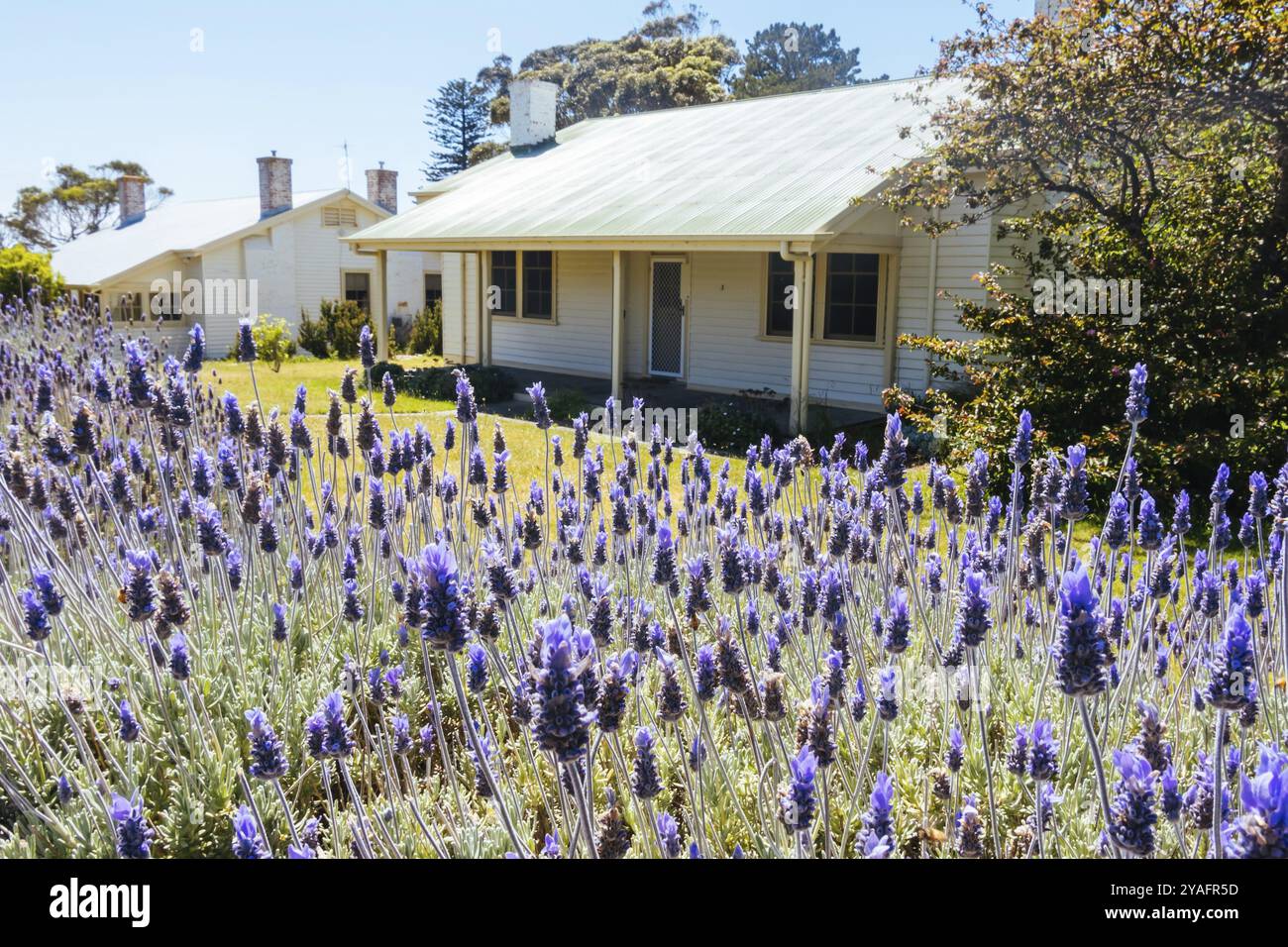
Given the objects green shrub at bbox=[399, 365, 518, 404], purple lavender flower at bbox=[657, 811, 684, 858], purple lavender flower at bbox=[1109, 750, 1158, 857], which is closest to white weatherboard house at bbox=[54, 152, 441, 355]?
green shrub at bbox=[399, 365, 518, 404]

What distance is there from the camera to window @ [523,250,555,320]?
65.9ft

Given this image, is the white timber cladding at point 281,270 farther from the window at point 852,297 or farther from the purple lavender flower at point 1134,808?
the purple lavender flower at point 1134,808

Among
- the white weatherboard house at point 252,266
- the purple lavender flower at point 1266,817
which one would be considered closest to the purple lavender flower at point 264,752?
the purple lavender flower at point 1266,817

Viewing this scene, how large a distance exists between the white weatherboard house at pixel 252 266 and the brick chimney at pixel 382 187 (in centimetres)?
18

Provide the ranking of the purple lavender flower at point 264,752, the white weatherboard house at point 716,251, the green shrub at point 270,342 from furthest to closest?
the green shrub at point 270,342 < the white weatherboard house at point 716,251 < the purple lavender flower at point 264,752

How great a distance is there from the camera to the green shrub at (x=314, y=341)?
84.7 feet

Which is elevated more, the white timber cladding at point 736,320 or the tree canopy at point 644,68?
the tree canopy at point 644,68

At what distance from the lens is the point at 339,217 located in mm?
29016

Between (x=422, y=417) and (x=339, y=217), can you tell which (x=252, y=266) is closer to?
(x=339, y=217)

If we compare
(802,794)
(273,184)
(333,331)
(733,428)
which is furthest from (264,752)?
(273,184)

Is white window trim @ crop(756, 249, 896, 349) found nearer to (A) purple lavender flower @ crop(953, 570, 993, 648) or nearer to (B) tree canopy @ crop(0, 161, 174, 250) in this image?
(A) purple lavender flower @ crop(953, 570, 993, 648)

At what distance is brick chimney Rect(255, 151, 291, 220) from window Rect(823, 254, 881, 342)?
18.9 m
